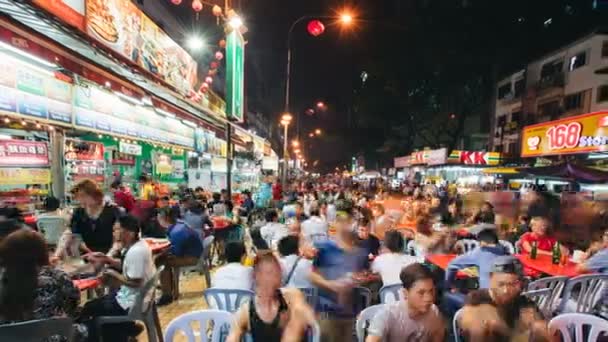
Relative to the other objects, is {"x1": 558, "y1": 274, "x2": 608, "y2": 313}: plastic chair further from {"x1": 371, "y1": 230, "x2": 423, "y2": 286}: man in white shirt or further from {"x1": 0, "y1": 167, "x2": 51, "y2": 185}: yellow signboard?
{"x1": 0, "y1": 167, "x2": 51, "y2": 185}: yellow signboard

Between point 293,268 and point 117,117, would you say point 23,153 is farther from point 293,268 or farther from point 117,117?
point 293,268

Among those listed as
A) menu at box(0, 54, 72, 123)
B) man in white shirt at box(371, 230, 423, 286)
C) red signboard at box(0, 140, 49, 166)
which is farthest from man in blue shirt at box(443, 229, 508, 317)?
red signboard at box(0, 140, 49, 166)

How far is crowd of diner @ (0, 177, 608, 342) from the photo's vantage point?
275 centimetres

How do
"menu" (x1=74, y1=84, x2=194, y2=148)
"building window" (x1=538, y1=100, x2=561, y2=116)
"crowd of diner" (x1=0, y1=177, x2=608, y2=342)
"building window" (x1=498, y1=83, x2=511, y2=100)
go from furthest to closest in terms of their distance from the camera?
"building window" (x1=498, y1=83, x2=511, y2=100) → "building window" (x1=538, y1=100, x2=561, y2=116) → "menu" (x1=74, y1=84, x2=194, y2=148) → "crowd of diner" (x1=0, y1=177, x2=608, y2=342)

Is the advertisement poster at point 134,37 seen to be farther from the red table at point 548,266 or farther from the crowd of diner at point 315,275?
the red table at point 548,266

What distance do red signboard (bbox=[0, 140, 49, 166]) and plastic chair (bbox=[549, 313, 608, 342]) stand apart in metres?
7.66

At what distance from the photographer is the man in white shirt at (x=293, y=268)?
14.3 feet

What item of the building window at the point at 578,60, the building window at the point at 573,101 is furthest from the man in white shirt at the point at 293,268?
the building window at the point at 573,101

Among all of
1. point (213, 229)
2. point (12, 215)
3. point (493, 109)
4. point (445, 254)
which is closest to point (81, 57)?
point (12, 215)

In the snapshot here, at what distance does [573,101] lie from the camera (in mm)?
26422

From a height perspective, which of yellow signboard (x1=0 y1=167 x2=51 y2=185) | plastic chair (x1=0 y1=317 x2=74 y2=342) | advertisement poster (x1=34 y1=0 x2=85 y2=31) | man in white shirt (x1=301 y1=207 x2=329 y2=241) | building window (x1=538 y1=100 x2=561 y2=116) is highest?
building window (x1=538 y1=100 x2=561 y2=116)

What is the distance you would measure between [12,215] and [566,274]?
7.58 metres

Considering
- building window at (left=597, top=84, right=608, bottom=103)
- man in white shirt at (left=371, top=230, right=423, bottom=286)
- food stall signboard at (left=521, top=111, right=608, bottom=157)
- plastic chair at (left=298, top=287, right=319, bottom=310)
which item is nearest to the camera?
plastic chair at (left=298, top=287, right=319, bottom=310)

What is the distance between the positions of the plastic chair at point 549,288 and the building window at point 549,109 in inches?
1122
